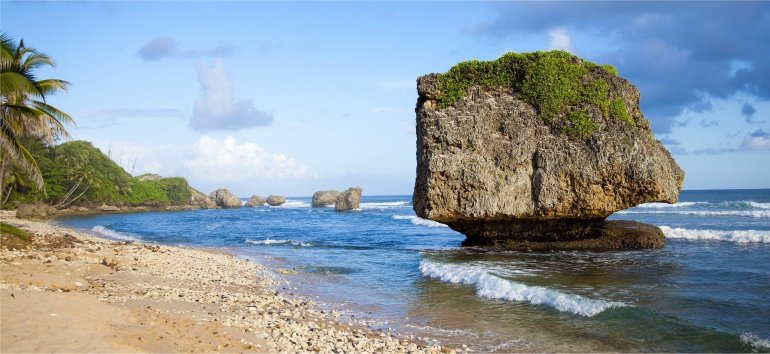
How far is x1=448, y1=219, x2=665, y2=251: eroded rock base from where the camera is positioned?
72.5ft

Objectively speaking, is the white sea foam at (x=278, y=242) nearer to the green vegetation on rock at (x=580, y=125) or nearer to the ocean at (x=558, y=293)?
the ocean at (x=558, y=293)

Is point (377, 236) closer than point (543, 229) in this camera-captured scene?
No

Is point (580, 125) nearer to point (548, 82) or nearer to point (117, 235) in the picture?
point (548, 82)

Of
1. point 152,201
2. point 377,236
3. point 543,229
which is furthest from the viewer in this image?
point 152,201

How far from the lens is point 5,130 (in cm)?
1706

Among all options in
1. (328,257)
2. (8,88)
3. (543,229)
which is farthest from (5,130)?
(543,229)

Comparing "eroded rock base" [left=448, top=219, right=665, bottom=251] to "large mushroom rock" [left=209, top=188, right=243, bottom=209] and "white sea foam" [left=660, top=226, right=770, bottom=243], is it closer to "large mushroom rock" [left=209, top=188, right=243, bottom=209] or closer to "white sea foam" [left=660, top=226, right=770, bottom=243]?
"white sea foam" [left=660, top=226, right=770, bottom=243]

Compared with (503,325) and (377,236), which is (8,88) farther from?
(377,236)

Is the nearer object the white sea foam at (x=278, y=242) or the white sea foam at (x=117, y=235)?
the white sea foam at (x=278, y=242)

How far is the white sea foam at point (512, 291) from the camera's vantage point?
11.7m

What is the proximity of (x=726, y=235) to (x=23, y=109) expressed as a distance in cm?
3101

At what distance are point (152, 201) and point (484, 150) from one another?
7459 cm

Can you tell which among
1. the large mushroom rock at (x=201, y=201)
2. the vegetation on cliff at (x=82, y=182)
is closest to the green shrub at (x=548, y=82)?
the vegetation on cliff at (x=82, y=182)

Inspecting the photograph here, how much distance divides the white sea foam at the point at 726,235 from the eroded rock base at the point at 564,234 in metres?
4.39
